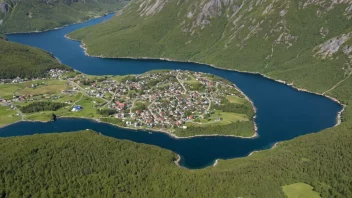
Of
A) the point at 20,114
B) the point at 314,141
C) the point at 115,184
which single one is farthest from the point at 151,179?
the point at 20,114

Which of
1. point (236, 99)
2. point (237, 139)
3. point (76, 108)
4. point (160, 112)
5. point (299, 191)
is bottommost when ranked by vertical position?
point (76, 108)

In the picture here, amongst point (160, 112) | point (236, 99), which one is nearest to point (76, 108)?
point (160, 112)

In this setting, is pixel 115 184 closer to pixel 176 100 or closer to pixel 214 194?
pixel 214 194

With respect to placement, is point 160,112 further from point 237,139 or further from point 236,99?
point 236,99

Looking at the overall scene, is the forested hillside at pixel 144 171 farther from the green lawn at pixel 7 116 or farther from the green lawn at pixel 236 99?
the green lawn at pixel 236 99

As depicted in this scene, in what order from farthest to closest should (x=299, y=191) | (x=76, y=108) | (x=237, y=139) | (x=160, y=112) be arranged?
1. (x=76, y=108)
2. (x=160, y=112)
3. (x=237, y=139)
4. (x=299, y=191)

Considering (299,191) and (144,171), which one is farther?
(144,171)

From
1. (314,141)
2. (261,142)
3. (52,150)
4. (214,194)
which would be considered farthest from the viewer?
(261,142)

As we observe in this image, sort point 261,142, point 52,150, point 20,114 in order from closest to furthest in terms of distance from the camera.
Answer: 1. point 52,150
2. point 261,142
3. point 20,114
